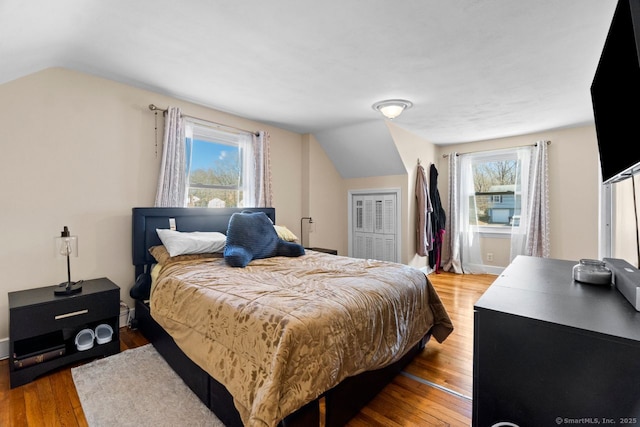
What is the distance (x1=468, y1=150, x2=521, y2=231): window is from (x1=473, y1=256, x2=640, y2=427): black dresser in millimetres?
4142

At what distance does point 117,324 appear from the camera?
7.48 feet

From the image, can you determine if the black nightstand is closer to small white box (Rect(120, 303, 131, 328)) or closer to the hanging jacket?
small white box (Rect(120, 303, 131, 328))

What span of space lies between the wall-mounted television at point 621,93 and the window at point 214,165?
335cm

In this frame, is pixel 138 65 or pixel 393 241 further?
pixel 393 241

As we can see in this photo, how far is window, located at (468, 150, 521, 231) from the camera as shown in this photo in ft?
15.4

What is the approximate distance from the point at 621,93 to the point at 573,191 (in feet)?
12.5

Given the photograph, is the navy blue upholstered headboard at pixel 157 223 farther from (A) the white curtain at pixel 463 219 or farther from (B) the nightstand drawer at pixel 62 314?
(A) the white curtain at pixel 463 219

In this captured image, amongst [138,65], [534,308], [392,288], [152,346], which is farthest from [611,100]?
[152,346]

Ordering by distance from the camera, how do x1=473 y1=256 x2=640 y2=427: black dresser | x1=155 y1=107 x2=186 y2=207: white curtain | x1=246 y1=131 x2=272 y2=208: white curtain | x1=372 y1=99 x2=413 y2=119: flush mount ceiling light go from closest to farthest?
x1=473 y1=256 x2=640 y2=427: black dresser → x1=155 y1=107 x2=186 y2=207: white curtain → x1=372 y1=99 x2=413 y2=119: flush mount ceiling light → x1=246 y1=131 x2=272 y2=208: white curtain

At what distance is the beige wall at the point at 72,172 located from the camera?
86.7 inches

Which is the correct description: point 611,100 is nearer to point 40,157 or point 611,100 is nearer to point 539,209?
point 539,209

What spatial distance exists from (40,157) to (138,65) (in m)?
1.09

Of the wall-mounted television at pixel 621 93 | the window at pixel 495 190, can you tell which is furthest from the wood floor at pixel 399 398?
the window at pixel 495 190

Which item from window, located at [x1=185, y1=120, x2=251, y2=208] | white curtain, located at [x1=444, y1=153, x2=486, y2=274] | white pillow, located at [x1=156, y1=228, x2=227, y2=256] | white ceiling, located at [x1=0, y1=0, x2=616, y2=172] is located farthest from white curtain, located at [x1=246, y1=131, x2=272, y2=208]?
white curtain, located at [x1=444, y1=153, x2=486, y2=274]
